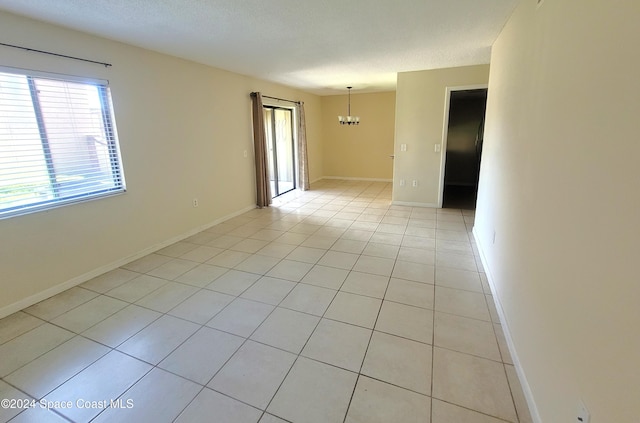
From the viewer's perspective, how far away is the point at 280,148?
714cm

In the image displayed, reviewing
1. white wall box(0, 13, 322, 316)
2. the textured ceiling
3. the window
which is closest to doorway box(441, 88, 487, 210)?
the textured ceiling

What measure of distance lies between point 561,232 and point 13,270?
3.88 meters

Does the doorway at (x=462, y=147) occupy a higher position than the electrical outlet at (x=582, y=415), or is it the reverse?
the doorway at (x=462, y=147)

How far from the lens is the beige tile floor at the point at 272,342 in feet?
5.16

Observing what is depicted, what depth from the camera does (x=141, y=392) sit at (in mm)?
1676

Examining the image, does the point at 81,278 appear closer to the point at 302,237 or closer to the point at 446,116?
the point at 302,237

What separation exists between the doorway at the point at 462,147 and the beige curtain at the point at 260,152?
360 centimetres

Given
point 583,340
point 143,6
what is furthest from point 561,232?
point 143,6

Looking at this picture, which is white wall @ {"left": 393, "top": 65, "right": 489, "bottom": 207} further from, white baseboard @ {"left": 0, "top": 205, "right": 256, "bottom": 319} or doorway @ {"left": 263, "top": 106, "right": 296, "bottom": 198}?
white baseboard @ {"left": 0, "top": 205, "right": 256, "bottom": 319}

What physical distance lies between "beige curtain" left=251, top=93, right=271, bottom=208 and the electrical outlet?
5.11 m

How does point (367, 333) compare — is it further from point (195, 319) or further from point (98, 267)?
point (98, 267)

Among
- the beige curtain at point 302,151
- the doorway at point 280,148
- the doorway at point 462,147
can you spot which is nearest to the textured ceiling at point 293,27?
the doorway at point 280,148

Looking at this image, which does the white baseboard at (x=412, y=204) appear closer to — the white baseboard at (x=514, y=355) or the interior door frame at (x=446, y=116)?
the interior door frame at (x=446, y=116)

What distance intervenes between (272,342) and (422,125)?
14.9 ft
